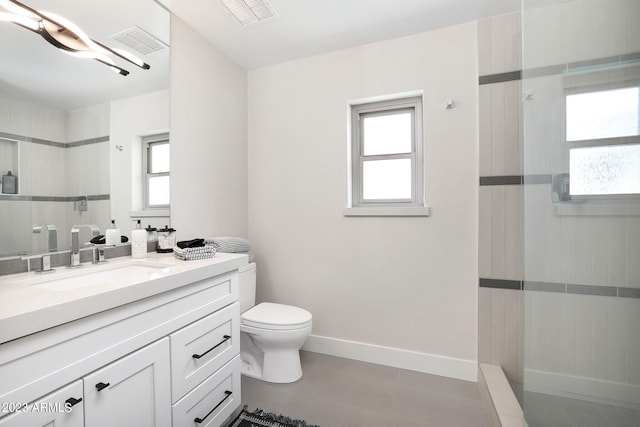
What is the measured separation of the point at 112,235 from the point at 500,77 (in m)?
2.58

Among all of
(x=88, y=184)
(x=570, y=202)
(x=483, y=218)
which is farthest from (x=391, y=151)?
(x=88, y=184)

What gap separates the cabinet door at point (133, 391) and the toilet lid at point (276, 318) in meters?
0.72

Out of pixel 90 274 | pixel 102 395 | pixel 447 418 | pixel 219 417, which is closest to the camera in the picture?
pixel 102 395

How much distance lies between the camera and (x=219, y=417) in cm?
138

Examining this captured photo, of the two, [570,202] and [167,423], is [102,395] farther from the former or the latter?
[570,202]

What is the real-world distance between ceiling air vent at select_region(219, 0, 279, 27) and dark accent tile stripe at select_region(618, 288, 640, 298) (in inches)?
87.2

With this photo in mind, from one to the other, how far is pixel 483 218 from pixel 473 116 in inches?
27.7

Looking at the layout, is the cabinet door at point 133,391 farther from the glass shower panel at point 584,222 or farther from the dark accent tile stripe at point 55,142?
the glass shower panel at point 584,222

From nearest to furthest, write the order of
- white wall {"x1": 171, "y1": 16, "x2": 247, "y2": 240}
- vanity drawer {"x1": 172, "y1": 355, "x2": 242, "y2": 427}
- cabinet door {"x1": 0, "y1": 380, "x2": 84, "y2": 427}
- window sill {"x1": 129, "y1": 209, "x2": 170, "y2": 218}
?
cabinet door {"x1": 0, "y1": 380, "x2": 84, "y2": 427} < vanity drawer {"x1": 172, "y1": 355, "x2": 242, "y2": 427} < window sill {"x1": 129, "y1": 209, "x2": 170, "y2": 218} < white wall {"x1": 171, "y1": 16, "x2": 247, "y2": 240}

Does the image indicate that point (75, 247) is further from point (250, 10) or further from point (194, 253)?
point (250, 10)

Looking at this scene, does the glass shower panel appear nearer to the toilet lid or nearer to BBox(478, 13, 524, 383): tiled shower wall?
BBox(478, 13, 524, 383): tiled shower wall

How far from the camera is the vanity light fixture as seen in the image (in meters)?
1.14

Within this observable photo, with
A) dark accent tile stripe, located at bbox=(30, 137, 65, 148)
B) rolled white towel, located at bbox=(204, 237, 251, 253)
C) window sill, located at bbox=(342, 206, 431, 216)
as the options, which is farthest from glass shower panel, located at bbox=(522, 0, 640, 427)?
dark accent tile stripe, located at bbox=(30, 137, 65, 148)

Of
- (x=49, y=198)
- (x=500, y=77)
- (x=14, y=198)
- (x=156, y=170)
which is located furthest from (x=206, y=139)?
(x=500, y=77)
